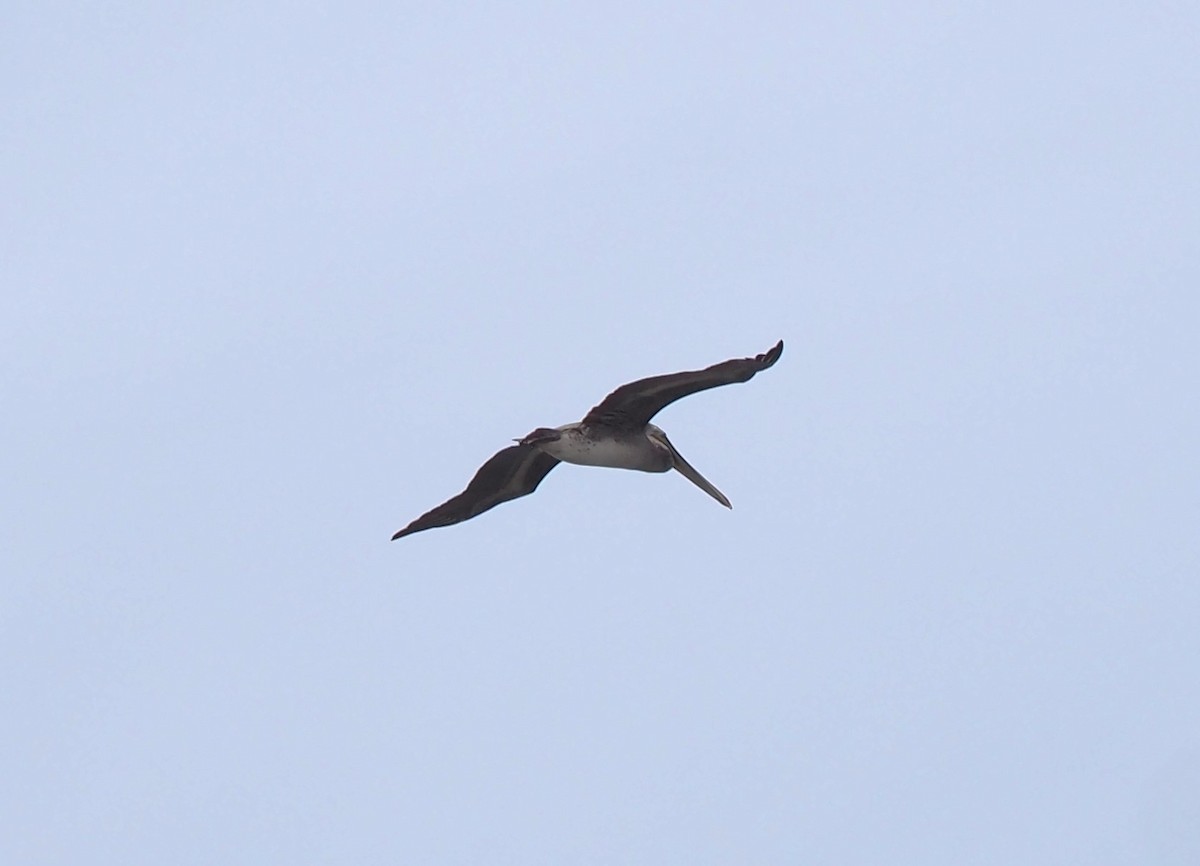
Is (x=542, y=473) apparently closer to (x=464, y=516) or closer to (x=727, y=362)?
(x=464, y=516)

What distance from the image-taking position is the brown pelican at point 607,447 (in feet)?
88.2

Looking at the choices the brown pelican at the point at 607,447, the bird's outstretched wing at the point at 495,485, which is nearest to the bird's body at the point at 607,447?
the brown pelican at the point at 607,447

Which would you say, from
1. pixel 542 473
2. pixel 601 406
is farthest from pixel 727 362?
pixel 542 473

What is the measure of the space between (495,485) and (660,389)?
4.24 metres

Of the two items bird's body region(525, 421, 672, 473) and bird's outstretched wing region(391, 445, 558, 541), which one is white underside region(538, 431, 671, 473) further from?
bird's outstretched wing region(391, 445, 558, 541)

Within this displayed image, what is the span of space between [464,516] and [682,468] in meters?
3.43

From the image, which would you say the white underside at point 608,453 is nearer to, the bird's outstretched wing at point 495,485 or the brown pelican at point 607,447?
the brown pelican at point 607,447

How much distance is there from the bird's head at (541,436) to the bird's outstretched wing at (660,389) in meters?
0.48

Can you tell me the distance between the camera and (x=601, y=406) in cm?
2816

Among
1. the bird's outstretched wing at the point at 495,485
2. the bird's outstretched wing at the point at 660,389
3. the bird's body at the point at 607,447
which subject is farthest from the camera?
the bird's outstretched wing at the point at 495,485

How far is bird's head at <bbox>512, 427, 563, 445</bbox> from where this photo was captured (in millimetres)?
28719

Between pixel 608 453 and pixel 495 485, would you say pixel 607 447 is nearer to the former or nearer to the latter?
pixel 608 453

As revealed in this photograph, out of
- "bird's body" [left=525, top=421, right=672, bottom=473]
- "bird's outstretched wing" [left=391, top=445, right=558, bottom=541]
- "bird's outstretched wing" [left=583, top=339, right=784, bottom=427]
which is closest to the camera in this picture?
"bird's outstretched wing" [left=583, top=339, right=784, bottom=427]

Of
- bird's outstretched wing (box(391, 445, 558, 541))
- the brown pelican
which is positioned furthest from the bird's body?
bird's outstretched wing (box(391, 445, 558, 541))
